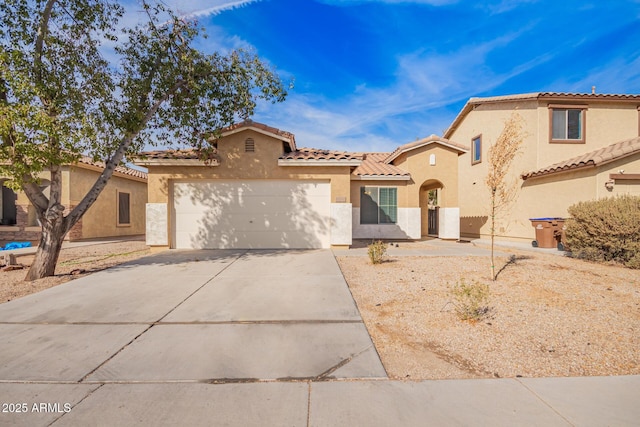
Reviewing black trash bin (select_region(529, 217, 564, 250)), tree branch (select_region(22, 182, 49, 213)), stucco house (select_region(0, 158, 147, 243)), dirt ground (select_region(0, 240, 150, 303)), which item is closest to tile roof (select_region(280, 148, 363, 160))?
dirt ground (select_region(0, 240, 150, 303))

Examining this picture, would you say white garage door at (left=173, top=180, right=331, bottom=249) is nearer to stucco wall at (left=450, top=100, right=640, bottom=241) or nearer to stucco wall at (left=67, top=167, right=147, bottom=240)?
stucco wall at (left=67, top=167, right=147, bottom=240)

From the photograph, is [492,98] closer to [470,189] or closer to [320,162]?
[470,189]

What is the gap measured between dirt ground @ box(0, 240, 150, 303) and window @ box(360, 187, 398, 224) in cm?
977

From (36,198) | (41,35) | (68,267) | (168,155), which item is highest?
(41,35)

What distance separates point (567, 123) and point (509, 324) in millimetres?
15055

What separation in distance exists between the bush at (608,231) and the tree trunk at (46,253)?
568 inches

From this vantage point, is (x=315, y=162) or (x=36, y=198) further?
(x=315, y=162)

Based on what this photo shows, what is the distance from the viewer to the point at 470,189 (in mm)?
16859

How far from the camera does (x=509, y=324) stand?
13.1 feet

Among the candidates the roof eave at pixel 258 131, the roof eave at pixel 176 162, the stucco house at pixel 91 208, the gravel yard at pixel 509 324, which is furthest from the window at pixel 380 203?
the stucco house at pixel 91 208

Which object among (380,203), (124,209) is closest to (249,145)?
(380,203)

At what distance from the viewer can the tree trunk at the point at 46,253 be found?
6.54 metres

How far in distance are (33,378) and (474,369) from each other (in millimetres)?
4551

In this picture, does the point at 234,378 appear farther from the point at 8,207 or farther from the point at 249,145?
the point at 8,207
